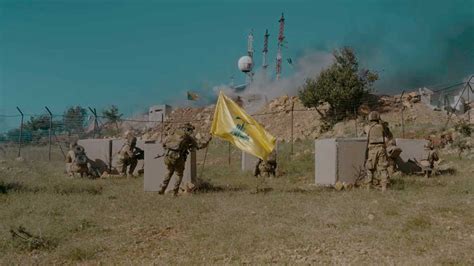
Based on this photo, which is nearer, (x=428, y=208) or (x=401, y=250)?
(x=401, y=250)

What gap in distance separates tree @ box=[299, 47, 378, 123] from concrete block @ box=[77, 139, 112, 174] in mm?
22140

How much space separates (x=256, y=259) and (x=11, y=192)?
738 centimetres

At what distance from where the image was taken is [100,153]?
641 inches

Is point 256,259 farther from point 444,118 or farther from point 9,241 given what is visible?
point 444,118

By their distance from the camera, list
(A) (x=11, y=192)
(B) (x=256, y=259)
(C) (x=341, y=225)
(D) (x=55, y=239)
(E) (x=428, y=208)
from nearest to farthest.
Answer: (B) (x=256, y=259) < (D) (x=55, y=239) < (C) (x=341, y=225) < (E) (x=428, y=208) < (A) (x=11, y=192)

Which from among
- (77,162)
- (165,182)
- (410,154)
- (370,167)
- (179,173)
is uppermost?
(410,154)

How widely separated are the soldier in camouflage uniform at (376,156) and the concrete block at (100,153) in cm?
896

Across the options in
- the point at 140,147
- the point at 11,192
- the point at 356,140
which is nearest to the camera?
the point at 11,192

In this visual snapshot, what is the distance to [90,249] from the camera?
5965 mm

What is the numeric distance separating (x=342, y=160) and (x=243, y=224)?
517 centimetres

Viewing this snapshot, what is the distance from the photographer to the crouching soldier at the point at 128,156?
50.6ft

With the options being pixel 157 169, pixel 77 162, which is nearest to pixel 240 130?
pixel 157 169

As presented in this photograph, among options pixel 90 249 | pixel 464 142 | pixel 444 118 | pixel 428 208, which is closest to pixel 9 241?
pixel 90 249

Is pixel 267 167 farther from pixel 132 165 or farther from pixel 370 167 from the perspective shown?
pixel 132 165
